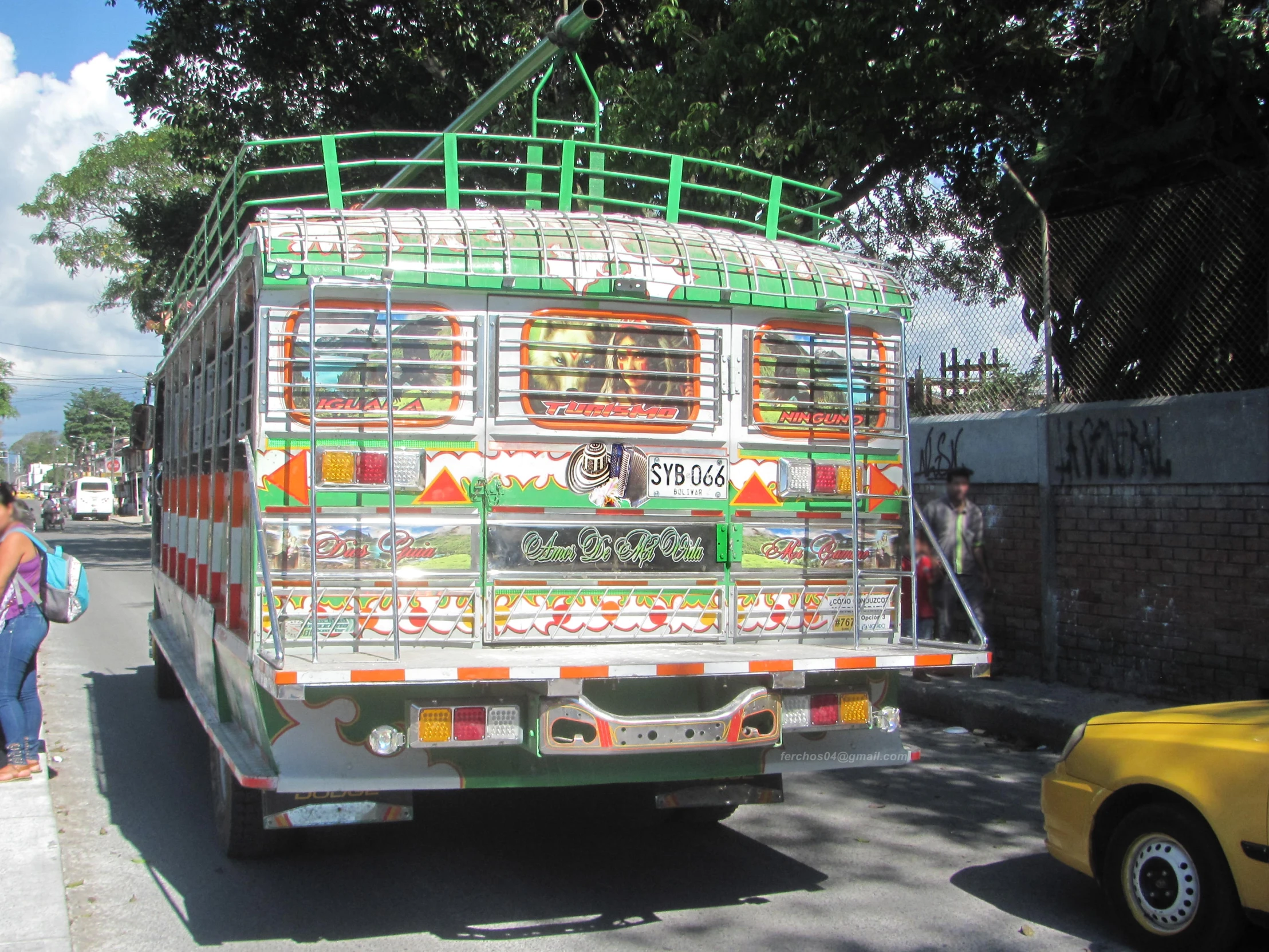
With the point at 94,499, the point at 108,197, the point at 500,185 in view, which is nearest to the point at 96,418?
the point at 94,499

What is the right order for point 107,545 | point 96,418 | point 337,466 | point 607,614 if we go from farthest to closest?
point 96,418
point 107,545
point 607,614
point 337,466

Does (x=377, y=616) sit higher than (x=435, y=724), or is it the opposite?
(x=377, y=616)

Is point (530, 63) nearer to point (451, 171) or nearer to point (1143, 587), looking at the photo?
point (451, 171)

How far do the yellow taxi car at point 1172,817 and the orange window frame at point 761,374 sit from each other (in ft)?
5.66

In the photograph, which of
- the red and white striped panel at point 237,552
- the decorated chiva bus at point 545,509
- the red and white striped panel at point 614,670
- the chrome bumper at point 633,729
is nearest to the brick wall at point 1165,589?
the decorated chiva bus at point 545,509

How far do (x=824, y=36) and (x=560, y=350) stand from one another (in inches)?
281

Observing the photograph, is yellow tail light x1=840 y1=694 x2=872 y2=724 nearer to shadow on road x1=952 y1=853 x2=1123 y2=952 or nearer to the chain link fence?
shadow on road x1=952 y1=853 x2=1123 y2=952

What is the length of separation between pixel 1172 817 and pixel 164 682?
813cm

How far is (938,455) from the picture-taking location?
11.4 metres

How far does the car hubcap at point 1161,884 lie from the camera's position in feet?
14.5

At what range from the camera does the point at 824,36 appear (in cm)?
1120

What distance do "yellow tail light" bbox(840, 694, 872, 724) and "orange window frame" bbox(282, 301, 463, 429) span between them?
2.05 m

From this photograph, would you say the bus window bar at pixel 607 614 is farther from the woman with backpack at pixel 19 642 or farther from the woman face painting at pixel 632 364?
the woman with backpack at pixel 19 642

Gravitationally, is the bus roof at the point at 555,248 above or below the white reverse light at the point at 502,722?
above
